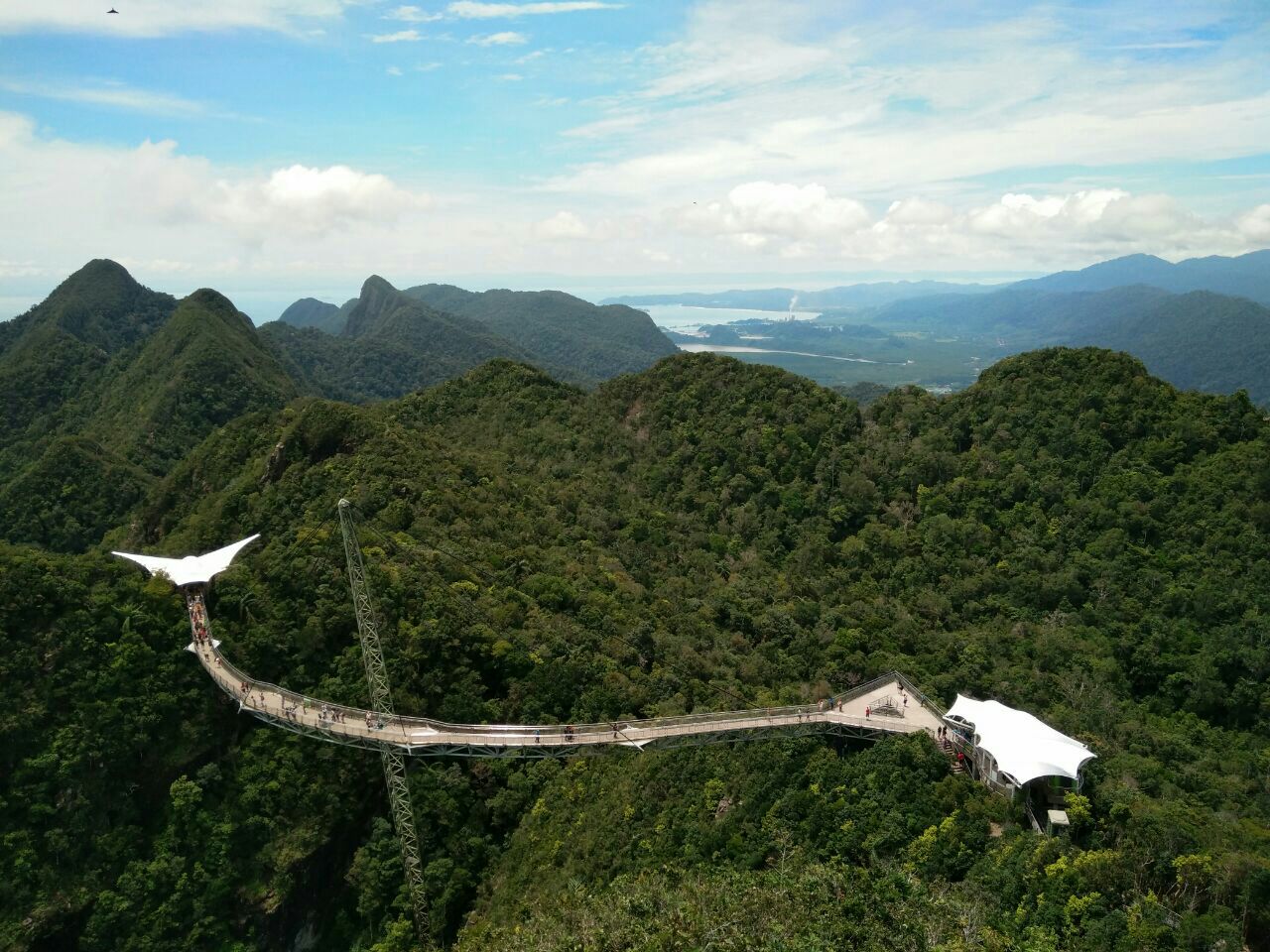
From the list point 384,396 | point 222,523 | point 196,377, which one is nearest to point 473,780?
point 222,523

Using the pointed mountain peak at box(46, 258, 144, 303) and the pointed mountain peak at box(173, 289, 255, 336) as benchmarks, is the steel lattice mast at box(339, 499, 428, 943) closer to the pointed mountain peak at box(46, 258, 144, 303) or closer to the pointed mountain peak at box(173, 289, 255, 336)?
the pointed mountain peak at box(173, 289, 255, 336)

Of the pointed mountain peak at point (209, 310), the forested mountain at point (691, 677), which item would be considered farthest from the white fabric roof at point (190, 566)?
the pointed mountain peak at point (209, 310)

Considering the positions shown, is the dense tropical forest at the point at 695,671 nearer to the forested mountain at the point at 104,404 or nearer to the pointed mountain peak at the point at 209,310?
the forested mountain at the point at 104,404

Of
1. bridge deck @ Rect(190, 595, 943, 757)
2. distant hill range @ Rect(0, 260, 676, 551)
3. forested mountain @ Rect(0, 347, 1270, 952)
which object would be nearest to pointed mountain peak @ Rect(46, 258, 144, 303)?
distant hill range @ Rect(0, 260, 676, 551)

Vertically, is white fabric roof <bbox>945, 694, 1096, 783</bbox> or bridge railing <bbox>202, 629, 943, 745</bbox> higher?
white fabric roof <bbox>945, 694, 1096, 783</bbox>

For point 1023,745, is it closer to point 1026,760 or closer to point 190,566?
point 1026,760

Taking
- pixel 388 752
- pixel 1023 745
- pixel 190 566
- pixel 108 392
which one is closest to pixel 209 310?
pixel 108 392
